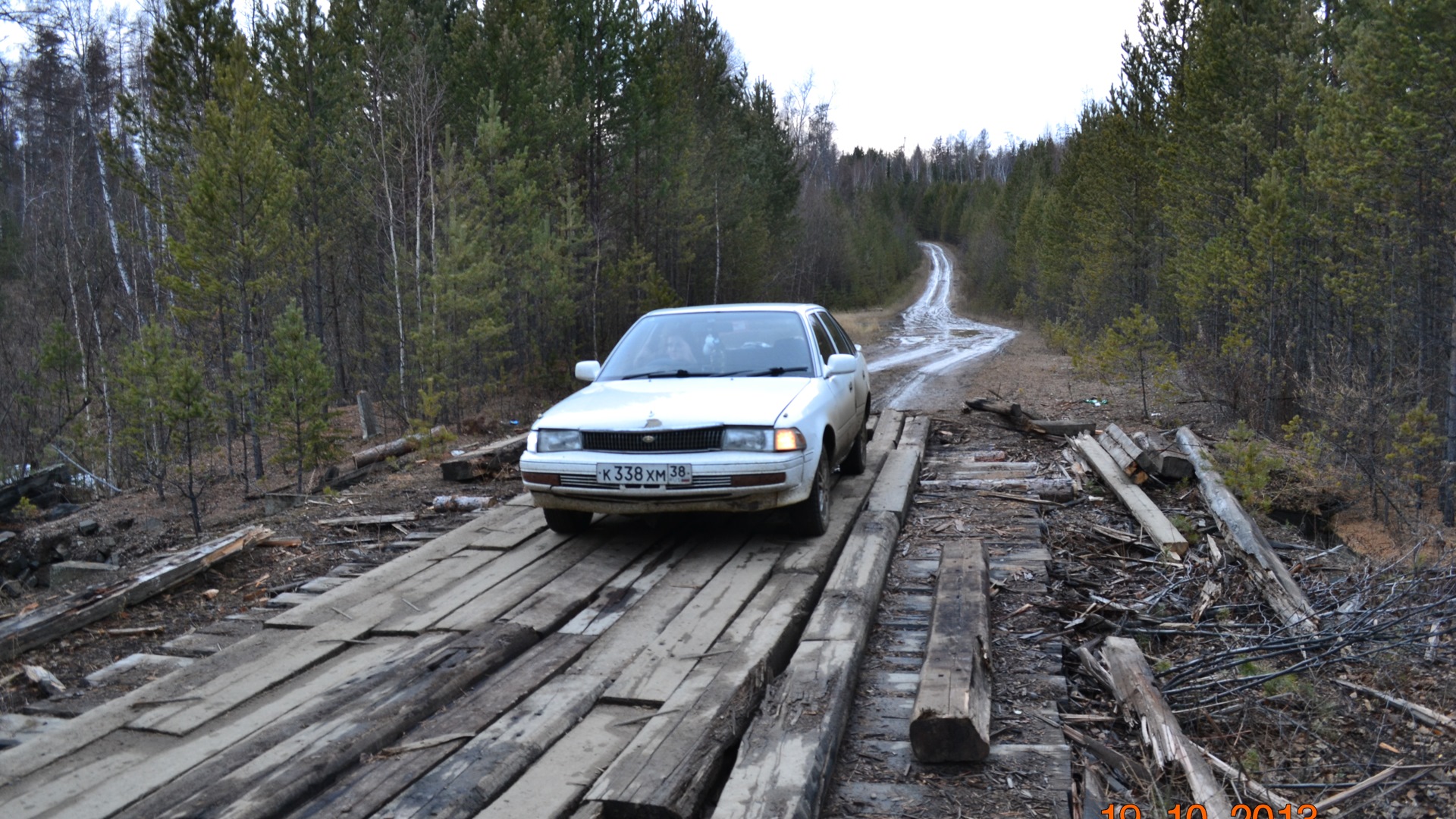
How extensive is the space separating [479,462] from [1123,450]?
6.54 meters

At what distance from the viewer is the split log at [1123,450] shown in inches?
355

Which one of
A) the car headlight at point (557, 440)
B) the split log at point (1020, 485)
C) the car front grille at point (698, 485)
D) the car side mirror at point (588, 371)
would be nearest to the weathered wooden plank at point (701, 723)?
the car front grille at point (698, 485)

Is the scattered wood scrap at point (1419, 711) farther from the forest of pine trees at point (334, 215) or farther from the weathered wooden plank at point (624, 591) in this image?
the forest of pine trees at point (334, 215)

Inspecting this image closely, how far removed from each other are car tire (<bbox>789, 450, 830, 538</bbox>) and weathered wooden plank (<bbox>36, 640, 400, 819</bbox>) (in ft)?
9.50

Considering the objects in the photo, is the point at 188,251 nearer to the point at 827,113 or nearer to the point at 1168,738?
the point at 1168,738

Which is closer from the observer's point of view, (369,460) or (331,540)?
(331,540)

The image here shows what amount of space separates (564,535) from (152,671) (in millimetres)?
2821

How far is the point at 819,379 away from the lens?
7.38 m

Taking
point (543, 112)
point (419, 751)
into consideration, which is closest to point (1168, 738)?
point (419, 751)

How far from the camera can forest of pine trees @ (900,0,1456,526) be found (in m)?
15.0

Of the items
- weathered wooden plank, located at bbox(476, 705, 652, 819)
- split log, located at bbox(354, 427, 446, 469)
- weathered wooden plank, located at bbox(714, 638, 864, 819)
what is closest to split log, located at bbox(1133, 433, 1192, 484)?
weathered wooden plank, located at bbox(714, 638, 864, 819)

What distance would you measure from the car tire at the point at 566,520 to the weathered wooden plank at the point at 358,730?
6.45 ft
